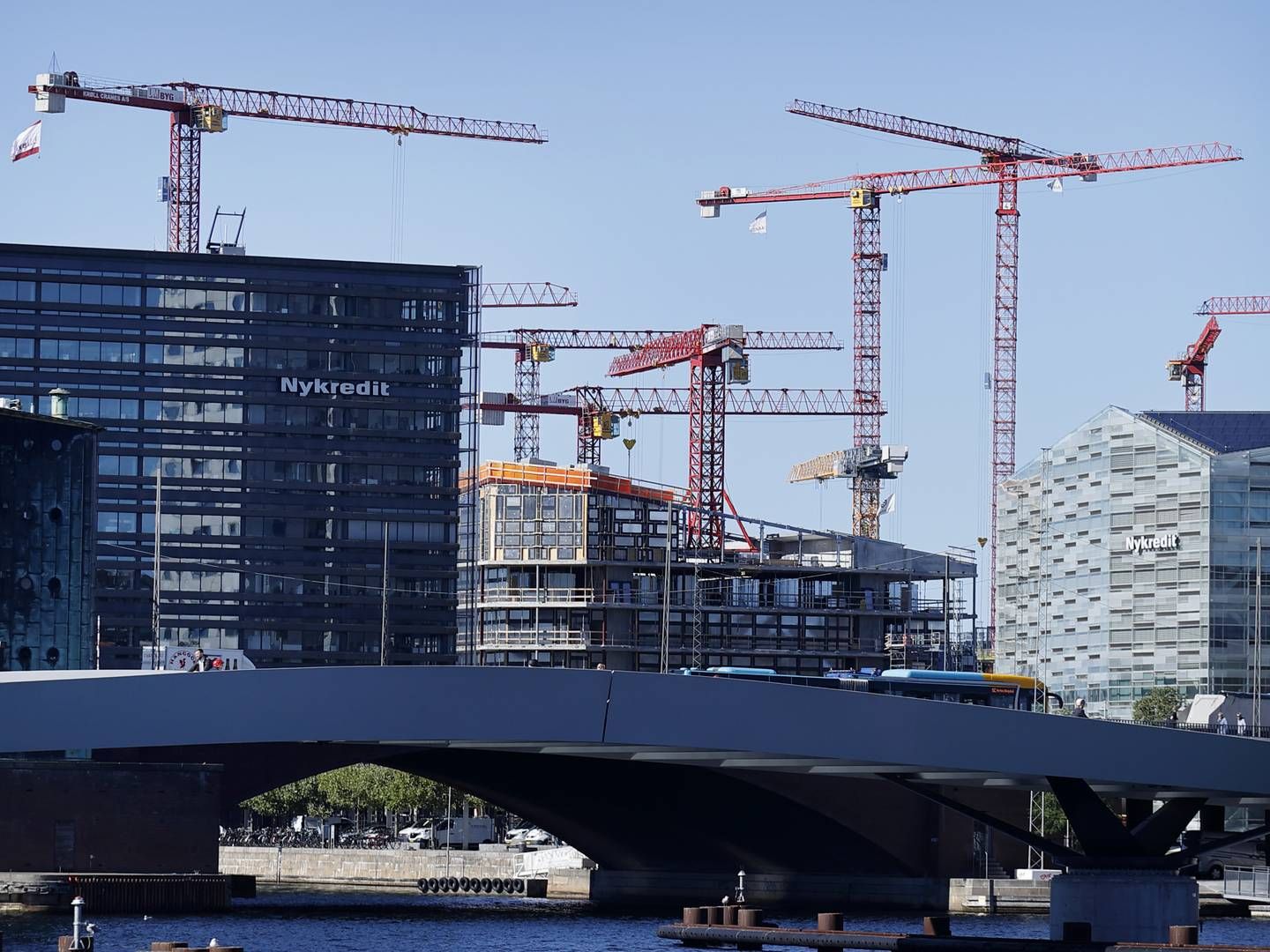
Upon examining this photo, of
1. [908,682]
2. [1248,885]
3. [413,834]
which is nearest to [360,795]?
[413,834]

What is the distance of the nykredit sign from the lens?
187m

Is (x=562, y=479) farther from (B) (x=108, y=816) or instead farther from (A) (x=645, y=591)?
(B) (x=108, y=816)

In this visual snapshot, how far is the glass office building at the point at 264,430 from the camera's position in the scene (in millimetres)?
180750

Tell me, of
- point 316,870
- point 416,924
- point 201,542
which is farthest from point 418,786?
point 416,924

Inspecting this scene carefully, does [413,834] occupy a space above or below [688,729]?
below

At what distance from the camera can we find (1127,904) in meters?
67.3

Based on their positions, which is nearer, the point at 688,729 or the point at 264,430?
the point at 688,729

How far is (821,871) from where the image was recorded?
390 feet

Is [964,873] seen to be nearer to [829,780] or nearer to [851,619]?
[829,780]

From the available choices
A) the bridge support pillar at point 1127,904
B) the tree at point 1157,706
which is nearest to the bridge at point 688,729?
the bridge support pillar at point 1127,904

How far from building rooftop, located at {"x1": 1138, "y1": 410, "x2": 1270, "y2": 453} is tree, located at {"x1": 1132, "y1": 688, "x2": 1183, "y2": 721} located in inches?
844

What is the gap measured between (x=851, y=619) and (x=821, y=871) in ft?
247

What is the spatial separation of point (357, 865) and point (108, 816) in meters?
39.1

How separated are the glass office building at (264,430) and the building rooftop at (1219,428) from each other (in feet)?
185
